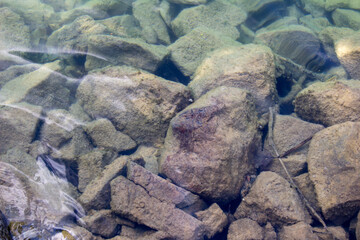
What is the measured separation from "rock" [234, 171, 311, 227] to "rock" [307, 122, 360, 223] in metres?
0.22

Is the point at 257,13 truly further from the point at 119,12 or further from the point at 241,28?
the point at 119,12

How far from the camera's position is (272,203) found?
2.22 m

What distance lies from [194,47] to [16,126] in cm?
259

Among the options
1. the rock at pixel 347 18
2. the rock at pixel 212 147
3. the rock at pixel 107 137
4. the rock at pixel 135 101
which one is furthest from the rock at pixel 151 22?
the rock at pixel 347 18

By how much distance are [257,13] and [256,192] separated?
4243 mm

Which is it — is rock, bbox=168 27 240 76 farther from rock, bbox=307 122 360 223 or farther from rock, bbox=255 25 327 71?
rock, bbox=307 122 360 223

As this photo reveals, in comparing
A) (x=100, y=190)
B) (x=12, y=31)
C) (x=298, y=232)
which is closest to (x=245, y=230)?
(x=298, y=232)

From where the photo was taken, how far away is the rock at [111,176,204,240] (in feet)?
6.89

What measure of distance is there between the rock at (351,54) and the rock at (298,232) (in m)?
2.40

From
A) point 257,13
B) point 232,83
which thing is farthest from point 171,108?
point 257,13

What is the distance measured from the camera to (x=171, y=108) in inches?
106

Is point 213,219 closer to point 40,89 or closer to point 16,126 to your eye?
point 16,126

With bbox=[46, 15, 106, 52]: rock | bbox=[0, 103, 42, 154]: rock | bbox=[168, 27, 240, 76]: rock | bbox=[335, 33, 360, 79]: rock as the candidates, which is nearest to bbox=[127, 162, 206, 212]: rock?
bbox=[0, 103, 42, 154]: rock

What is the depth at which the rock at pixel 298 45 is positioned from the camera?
3.90m
